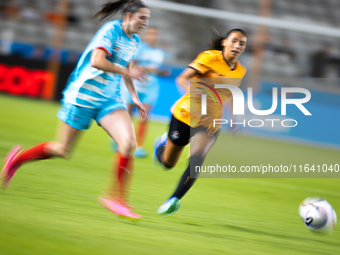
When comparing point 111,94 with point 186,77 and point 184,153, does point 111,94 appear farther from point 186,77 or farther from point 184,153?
point 184,153

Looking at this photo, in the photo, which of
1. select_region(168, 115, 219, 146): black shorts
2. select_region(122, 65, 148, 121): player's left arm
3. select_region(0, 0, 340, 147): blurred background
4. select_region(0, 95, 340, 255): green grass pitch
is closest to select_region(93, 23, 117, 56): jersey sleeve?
select_region(122, 65, 148, 121): player's left arm

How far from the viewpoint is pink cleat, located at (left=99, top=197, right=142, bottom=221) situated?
353cm

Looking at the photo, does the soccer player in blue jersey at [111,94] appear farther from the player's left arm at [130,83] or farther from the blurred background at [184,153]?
the blurred background at [184,153]

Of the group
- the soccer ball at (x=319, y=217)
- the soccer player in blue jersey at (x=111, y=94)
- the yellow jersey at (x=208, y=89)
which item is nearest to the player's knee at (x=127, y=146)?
the soccer player in blue jersey at (x=111, y=94)

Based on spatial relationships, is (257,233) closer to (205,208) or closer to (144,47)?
(205,208)

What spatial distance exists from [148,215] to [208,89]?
4.08 ft

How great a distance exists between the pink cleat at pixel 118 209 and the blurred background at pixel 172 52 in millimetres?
8140

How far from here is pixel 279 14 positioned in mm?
19797

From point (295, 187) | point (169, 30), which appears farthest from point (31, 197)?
point (169, 30)

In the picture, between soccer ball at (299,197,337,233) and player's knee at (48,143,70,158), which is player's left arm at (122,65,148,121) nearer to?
player's knee at (48,143,70,158)

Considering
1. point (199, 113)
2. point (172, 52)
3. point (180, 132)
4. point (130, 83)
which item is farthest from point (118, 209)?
point (172, 52)

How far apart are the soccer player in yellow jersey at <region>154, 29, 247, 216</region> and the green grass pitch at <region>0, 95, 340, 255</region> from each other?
0.31 m

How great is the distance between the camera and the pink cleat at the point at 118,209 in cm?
353

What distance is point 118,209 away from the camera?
141 inches
